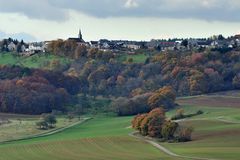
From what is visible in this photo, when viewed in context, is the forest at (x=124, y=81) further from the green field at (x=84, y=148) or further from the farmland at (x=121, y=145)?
the green field at (x=84, y=148)

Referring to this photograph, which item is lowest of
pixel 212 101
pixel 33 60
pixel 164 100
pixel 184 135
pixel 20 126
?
pixel 20 126

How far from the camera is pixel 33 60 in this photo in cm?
17400

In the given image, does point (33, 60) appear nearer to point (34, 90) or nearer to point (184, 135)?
point (34, 90)

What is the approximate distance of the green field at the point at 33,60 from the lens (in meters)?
168

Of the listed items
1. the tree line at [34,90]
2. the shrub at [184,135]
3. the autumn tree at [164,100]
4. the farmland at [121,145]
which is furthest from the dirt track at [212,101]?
the shrub at [184,135]

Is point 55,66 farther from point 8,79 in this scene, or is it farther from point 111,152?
point 111,152

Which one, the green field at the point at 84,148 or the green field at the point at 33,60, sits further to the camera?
the green field at the point at 33,60

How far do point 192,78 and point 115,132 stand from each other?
168 feet

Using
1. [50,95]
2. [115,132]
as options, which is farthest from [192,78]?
[115,132]

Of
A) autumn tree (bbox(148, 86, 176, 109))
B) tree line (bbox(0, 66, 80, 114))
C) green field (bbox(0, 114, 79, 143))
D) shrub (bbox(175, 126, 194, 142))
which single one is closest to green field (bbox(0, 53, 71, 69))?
tree line (bbox(0, 66, 80, 114))

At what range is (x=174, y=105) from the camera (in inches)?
4564

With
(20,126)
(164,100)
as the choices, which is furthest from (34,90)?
(20,126)

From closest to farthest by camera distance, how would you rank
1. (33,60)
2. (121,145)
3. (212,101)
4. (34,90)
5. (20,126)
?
(121,145)
(20,126)
(212,101)
(34,90)
(33,60)

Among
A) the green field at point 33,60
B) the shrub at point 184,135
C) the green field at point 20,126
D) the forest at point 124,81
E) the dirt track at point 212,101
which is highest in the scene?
the green field at point 33,60
